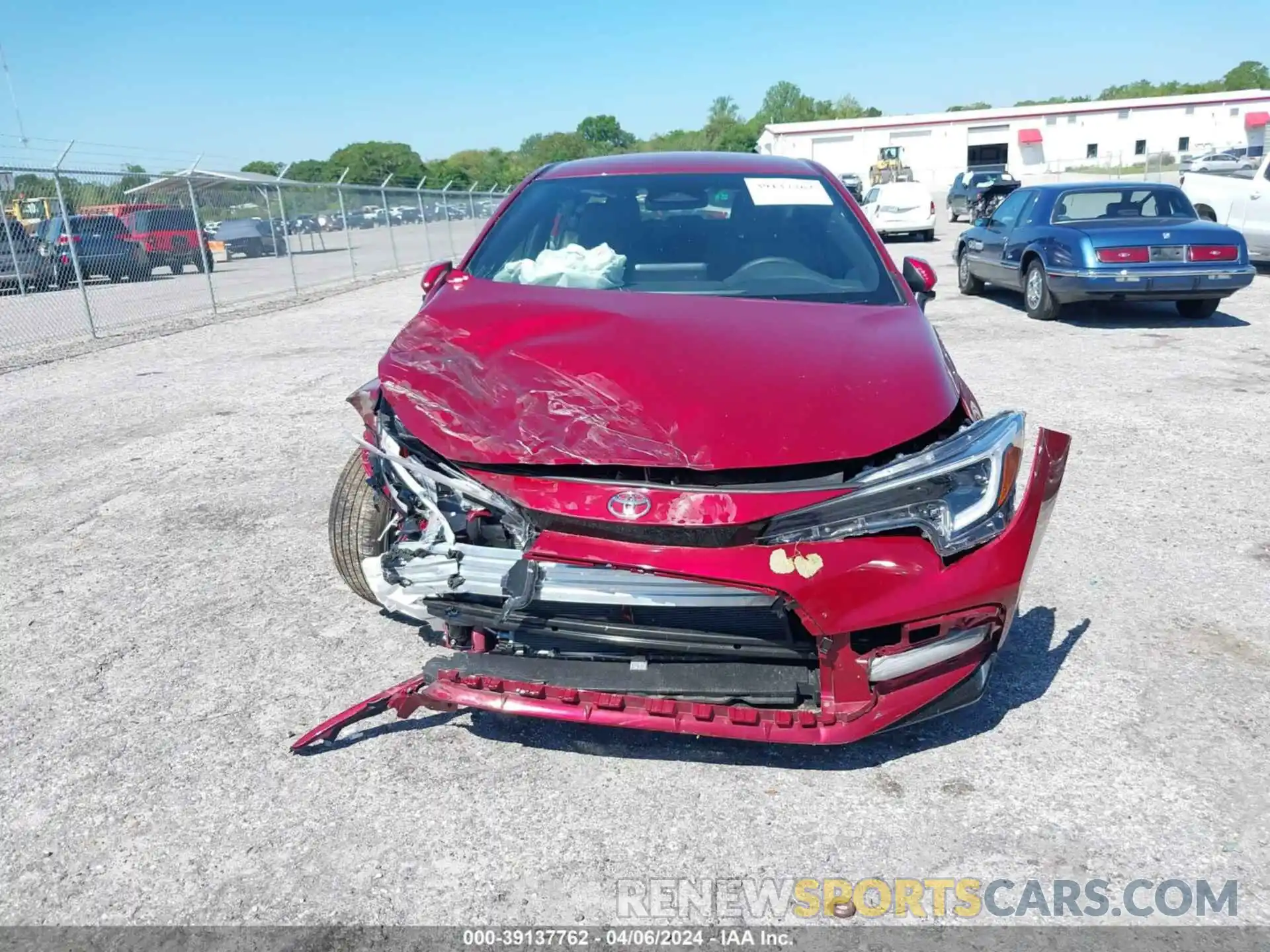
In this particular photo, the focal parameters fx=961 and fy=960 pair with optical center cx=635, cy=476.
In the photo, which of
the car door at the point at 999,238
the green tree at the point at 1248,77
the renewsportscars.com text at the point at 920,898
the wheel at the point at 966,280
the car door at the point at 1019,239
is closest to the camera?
the renewsportscars.com text at the point at 920,898

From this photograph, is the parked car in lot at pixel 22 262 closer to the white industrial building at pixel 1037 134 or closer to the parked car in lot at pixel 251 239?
the parked car in lot at pixel 251 239

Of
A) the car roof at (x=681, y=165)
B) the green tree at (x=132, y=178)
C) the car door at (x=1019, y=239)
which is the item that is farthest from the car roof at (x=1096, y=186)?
the green tree at (x=132, y=178)

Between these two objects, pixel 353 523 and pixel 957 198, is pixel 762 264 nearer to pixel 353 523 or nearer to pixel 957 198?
pixel 353 523

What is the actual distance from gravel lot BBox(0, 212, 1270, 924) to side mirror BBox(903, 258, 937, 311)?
3.93 feet

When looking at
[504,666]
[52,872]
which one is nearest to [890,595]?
[504,666]

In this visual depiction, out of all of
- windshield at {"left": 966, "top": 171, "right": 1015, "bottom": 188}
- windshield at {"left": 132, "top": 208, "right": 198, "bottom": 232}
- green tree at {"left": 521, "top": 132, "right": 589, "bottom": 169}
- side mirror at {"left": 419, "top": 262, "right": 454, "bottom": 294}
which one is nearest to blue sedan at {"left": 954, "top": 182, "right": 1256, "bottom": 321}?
side mirror at {"left": 419, "top": 262, "right": 454, "bottom": 294}

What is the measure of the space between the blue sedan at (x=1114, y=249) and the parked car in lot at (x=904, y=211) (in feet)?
35.5

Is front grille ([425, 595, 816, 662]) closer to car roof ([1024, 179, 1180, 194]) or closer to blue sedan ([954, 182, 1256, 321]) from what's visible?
blue sedan ([954, 182, 1256, 321])

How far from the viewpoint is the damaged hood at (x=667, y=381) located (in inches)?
95.0

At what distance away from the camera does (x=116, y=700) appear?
301 cm

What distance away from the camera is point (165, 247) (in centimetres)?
1477

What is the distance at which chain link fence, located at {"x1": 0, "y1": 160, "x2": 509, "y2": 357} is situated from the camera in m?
11.5

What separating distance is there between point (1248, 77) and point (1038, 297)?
430ft

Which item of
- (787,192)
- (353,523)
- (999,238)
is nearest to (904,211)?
(999,238)
